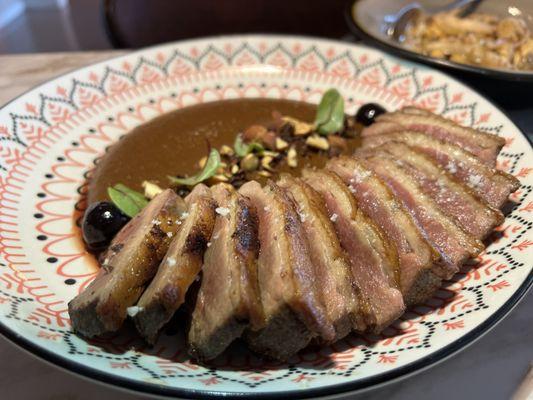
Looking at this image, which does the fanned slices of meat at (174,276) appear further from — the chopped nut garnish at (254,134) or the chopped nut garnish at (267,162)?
the chopped nut garnish at (254,134)

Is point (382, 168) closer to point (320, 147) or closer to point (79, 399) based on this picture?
point (320, 147)

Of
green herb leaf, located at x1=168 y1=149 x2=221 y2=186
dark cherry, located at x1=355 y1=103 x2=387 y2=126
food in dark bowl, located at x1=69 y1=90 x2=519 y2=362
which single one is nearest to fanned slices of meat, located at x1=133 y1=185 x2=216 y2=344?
food in dark bowl, located at x1=69 y1=90 x2=519 y2=362

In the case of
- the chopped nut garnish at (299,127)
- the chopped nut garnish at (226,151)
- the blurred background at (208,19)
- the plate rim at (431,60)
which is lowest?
the chopped nut garnish at (226,151)

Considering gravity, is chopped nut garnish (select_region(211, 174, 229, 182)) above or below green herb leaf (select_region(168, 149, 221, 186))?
below

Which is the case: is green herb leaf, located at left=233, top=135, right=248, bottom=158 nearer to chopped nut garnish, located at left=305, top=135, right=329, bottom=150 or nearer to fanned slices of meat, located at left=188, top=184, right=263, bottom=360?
chopped nut garnish, located at left=305, top=135, right=329, bottom=150

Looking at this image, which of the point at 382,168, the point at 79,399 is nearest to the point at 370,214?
the point at 382,168

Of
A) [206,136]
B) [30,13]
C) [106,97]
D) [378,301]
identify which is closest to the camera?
[378,301]

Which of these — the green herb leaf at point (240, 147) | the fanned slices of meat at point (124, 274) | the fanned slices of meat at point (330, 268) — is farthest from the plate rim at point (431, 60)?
the fanned slices of meat at point (124, 274)
